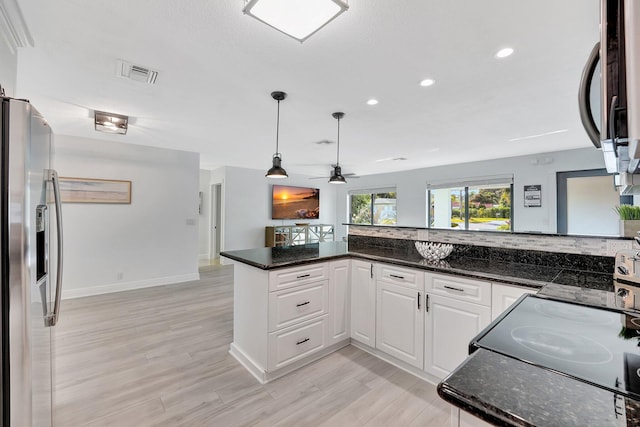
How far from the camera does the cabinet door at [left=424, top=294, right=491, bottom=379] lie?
192cm

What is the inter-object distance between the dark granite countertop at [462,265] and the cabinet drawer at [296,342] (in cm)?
55

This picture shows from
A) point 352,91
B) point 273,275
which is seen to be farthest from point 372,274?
point 352,91

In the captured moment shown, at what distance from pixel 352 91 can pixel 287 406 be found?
2.61 metres

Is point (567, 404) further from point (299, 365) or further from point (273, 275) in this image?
point (299, 365)

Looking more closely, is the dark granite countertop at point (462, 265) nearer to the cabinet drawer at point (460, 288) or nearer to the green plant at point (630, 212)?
the cabinet drawer at point (460, 288)

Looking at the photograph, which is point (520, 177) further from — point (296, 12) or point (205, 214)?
point (205, 214)

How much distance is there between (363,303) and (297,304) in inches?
26.4

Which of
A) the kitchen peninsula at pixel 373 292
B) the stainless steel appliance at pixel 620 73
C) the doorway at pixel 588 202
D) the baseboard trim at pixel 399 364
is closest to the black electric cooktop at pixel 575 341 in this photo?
the kitchen peninsula at pixel 373 292

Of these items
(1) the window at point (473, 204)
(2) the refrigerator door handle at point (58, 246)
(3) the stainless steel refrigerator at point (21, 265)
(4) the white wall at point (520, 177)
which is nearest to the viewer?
(3) the stainless steel refrigerator at point (21, 265)

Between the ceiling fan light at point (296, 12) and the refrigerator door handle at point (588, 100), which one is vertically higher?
the ceiling fan light at point (296, 12)

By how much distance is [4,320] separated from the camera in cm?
97

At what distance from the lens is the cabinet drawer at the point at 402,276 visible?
2.20 meters

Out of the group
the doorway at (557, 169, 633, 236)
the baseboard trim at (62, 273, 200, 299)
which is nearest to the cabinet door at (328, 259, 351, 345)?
the baseboard trim at (62, 273, 200, 299)

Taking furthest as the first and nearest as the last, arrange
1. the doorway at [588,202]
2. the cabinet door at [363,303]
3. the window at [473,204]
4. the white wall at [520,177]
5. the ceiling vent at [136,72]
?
1. the window at [473,204]
2. the white wall at [520,177]
3. the doorway at [588,202]
4. the cabinet door at [363,303]
5. the ceiling vent at [136,72]
